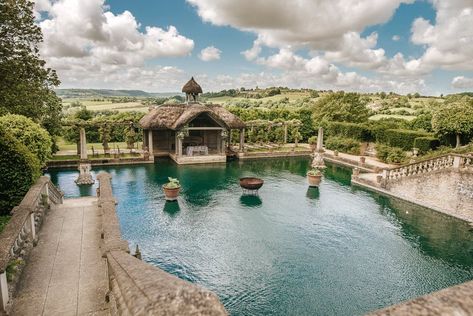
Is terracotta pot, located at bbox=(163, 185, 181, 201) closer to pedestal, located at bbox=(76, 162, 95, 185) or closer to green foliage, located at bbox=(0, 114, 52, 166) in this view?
pedestal, located at bbox=(76, 162, 95, 185)

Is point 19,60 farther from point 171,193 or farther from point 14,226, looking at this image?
point 171,193

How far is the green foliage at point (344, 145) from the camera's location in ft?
116

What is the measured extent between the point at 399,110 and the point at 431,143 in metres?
30.3

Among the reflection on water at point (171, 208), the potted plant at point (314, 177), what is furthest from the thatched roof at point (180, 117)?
the reflection on water at point (171, 208)

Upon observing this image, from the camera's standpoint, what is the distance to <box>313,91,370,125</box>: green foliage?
158 ft

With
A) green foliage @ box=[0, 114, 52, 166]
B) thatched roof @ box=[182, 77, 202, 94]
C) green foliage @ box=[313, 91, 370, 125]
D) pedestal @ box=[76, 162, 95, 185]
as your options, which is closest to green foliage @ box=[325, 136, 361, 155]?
green foliage @ box=[313, 91, 370, 125]

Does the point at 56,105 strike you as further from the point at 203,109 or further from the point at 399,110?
the point at 399,110

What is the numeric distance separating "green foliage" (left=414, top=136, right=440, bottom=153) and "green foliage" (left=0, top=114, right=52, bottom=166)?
3001 centimetres

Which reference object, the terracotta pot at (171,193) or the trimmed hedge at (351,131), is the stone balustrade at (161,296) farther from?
the trimmed hedge at (351,131)

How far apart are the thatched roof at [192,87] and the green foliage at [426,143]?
2248 cm

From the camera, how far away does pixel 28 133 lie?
16734mm

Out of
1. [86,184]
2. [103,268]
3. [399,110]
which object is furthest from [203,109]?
[399,110]

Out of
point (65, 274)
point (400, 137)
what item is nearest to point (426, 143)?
point (400, 137)

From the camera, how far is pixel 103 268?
25.2ft
